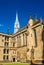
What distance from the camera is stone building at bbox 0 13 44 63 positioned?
40.6 m

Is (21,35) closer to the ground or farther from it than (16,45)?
farther from it

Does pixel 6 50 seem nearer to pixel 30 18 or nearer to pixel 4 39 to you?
pixel 4 39

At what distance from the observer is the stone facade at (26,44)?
133ft

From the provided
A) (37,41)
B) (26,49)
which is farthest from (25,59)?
(37,41)

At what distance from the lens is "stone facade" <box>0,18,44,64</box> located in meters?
Result: 40.5

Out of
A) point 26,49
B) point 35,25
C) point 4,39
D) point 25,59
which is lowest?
point 25,59

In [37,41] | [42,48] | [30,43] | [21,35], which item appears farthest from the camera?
[21,35]

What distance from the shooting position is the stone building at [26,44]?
40562 millimetres

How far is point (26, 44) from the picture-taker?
4669 cm

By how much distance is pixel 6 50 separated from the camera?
5119 centimetres

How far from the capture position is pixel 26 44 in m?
46.7

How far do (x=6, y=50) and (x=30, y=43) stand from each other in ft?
35.1

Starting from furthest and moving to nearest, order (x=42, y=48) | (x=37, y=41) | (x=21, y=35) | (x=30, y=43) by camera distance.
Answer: (x=21, y=35)
(x=30, y=43)
(x=37, y=41)
(x=42, y=48)

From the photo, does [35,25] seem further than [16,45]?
No
